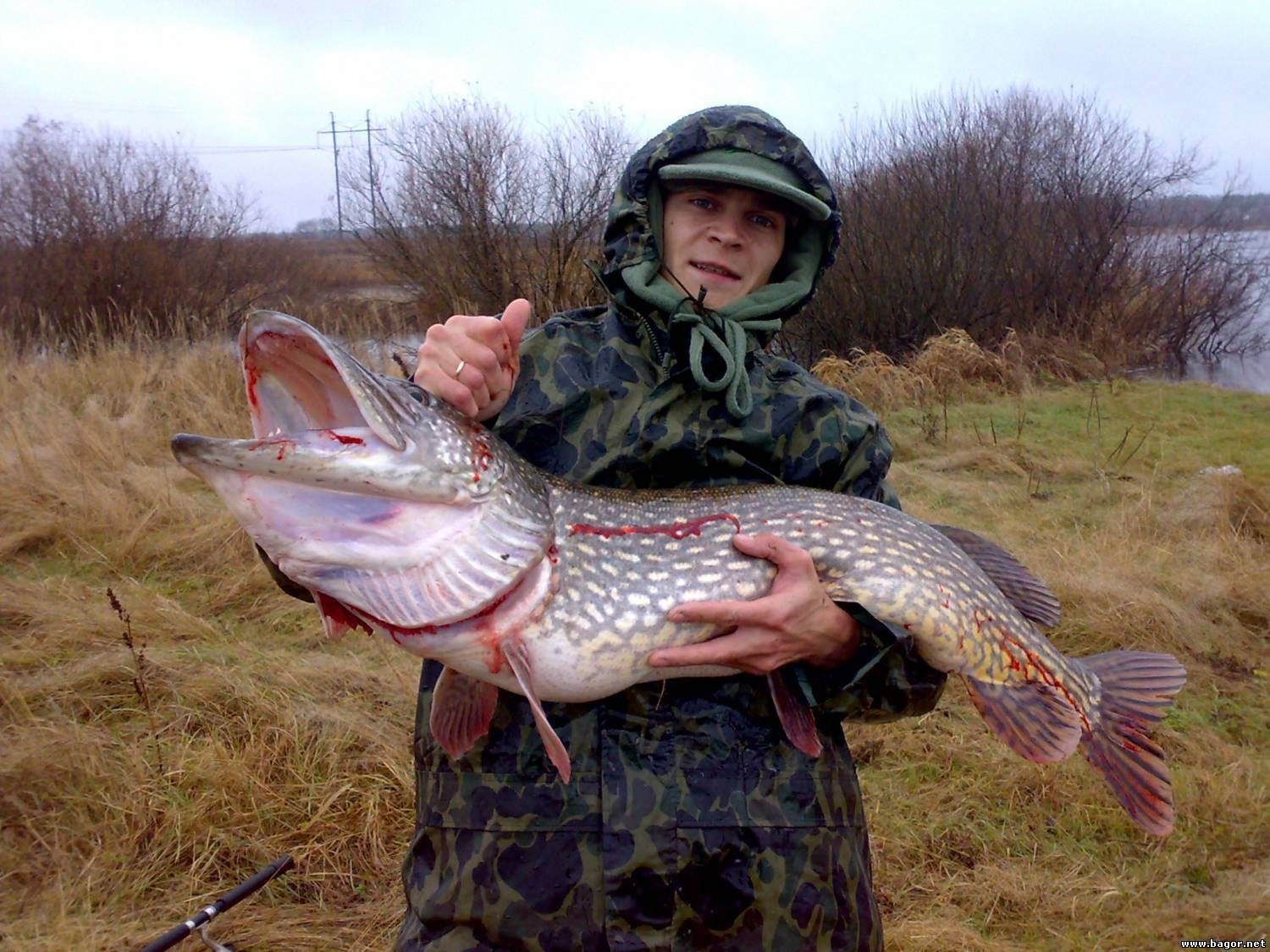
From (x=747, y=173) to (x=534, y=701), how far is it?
3.82ft

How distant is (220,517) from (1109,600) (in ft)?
15.5

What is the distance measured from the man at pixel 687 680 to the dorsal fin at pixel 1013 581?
0.93 feet

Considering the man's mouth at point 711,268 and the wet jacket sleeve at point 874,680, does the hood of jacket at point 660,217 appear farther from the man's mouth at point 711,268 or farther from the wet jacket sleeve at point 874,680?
the wet jacket sleeve at point 874,680

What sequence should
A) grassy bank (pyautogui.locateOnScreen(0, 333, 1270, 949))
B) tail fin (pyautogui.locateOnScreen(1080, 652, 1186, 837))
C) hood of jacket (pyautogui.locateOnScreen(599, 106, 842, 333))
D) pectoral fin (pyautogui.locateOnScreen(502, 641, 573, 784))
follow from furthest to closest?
grassy bank (pyautogui.locateOnScreen(0, 333, 1270, 949)) < hood of jacket (pyautogui.locateOnScreen(599, 106, 842, 333)) < tail fin (pyautogui.locateOnScreen(1080, 652, 1186, 837)) < pectoral fin (pyautogui.locateOnScreen(502, 641, 573, 784))

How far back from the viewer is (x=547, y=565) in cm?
165

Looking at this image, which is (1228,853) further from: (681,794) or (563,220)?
(563,220)

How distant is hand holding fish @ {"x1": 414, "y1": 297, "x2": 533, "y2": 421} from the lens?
66.1 inches

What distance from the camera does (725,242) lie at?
2033mm

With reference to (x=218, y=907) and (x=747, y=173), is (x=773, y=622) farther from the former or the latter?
(x=218, y=907)

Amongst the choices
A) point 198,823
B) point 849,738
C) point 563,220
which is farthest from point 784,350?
point 198,823

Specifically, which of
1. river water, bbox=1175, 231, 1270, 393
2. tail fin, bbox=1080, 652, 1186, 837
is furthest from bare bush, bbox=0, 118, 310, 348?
river water, bbox=1175, 231, 1270, 393

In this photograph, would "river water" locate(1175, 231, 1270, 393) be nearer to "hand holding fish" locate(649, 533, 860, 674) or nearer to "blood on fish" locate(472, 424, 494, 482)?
"hand holding fish" locate(649, 533, 860, 674)

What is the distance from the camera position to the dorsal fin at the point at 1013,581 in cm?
213

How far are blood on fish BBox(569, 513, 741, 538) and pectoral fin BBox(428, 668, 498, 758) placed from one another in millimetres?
328
